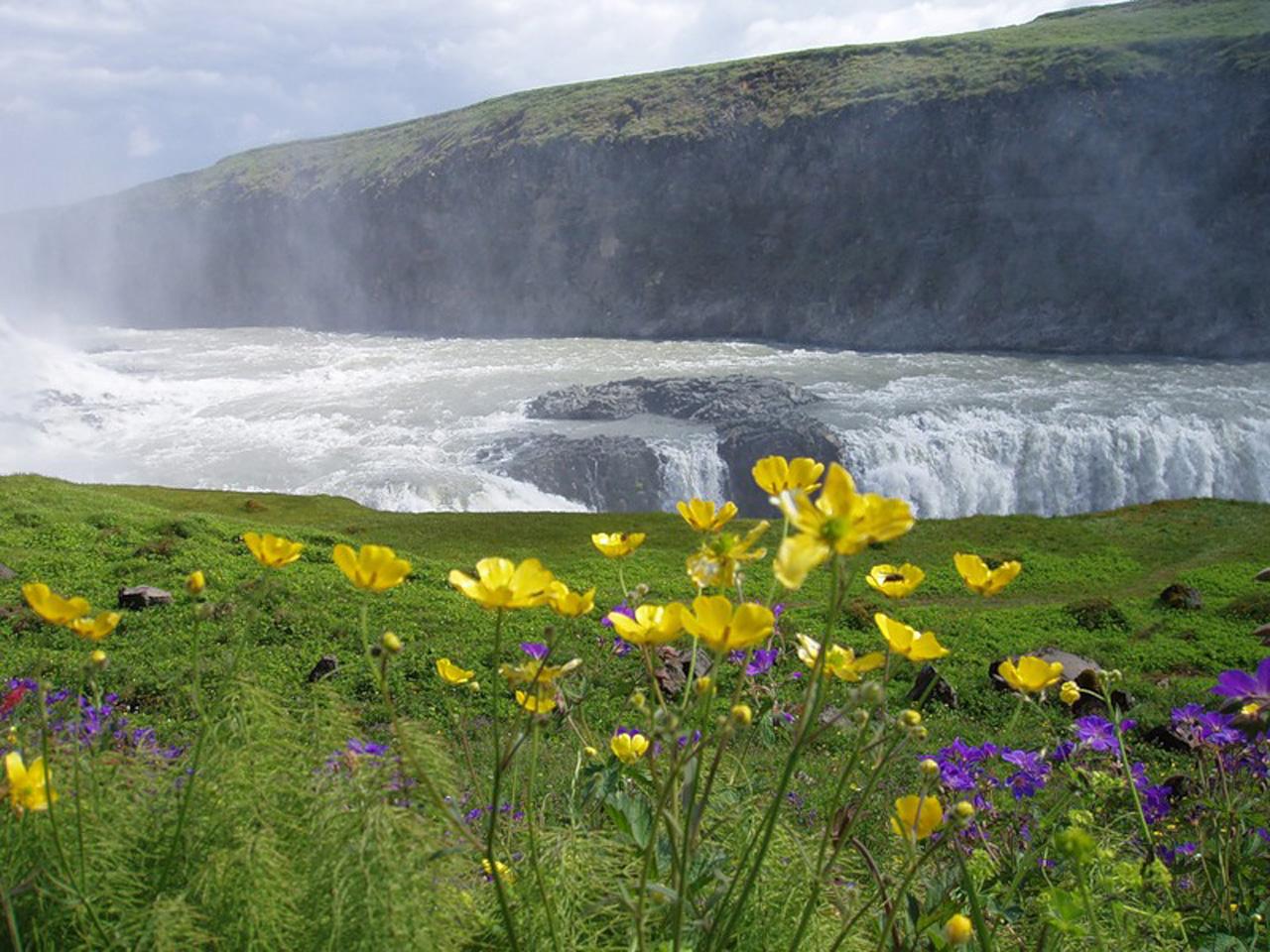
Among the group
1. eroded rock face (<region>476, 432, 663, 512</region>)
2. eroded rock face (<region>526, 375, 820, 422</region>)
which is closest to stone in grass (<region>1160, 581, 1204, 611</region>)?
eroded rock face (<region>476, 432, 663, 512</region>)

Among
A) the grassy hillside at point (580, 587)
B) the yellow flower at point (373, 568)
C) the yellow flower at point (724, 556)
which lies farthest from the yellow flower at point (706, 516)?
the grassy hillside at point (580, 587)

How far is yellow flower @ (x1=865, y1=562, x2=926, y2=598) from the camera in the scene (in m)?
2.19

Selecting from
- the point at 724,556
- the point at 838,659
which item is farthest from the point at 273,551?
the point at 838,659

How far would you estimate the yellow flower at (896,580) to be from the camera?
2188mm

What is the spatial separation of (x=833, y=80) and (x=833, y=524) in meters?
114

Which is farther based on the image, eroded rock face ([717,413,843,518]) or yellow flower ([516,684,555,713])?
eroded rock face ([717,413,843,518])

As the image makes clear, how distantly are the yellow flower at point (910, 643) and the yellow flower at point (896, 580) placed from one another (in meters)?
0.09

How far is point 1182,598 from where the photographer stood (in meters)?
19.0

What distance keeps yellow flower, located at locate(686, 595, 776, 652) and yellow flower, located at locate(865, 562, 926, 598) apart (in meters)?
0.57

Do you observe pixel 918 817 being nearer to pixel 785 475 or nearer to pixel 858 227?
pixel 785 475

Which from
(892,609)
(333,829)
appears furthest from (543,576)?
(892,609)

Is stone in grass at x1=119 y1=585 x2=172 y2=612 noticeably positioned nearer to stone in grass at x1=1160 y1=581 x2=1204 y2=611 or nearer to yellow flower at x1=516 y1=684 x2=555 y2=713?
yellow flower at x1=516 y1=684 x2=555 y2=713

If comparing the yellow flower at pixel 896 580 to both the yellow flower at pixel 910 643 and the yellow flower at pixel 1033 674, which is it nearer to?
the yellow flower at pixel 910 643

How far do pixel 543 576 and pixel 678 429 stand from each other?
4650 cm
